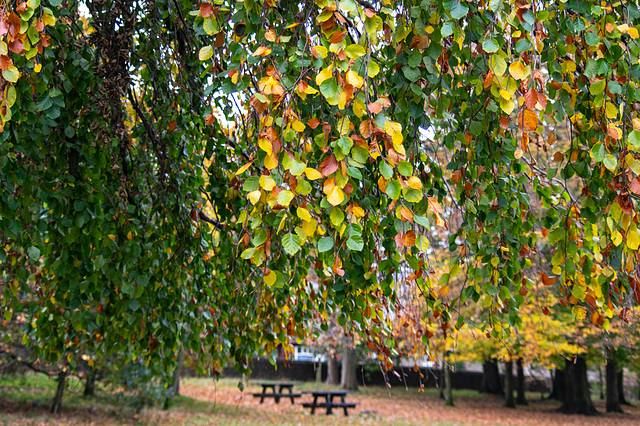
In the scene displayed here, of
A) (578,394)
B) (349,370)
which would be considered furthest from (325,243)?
(349,370)

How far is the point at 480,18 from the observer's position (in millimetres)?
1663

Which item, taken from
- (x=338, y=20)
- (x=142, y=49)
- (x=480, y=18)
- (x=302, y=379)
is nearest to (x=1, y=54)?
(x=338, y=20)

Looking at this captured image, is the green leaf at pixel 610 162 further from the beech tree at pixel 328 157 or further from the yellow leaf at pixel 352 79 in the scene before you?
the yellow leaf at pixel 352 79

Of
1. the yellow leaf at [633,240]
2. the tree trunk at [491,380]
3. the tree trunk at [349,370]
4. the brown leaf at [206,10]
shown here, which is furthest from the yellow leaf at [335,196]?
the tree trunk at [491,380]

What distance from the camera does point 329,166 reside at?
1.27 meters

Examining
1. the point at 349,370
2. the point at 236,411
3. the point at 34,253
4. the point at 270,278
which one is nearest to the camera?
the point at 270,278

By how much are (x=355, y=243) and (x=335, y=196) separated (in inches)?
5.1

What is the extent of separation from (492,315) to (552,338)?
342 inches

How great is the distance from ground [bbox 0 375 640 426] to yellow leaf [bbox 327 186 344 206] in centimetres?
488

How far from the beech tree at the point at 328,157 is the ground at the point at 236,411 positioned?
3666mm

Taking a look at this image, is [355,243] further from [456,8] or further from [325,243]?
[456,8]

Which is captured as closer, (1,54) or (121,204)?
(1,54)

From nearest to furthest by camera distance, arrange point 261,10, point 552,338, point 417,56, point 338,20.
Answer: point 338,20 → point 417,56 → point 261,10 → point 552,338

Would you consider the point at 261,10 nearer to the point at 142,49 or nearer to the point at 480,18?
the point at 480,18
